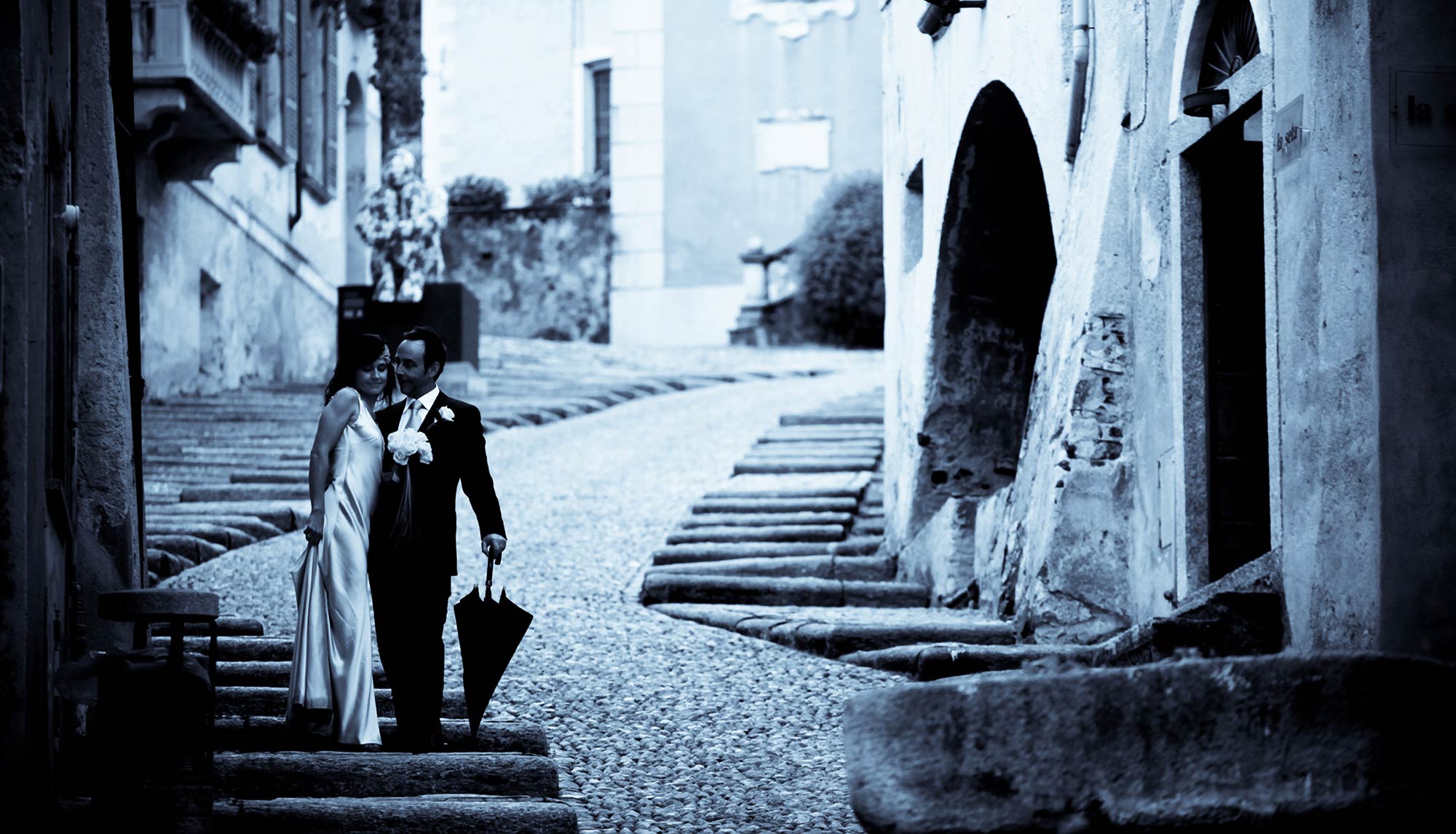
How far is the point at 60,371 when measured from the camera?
18.2 feet

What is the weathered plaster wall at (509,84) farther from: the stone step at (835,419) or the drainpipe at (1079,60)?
the drainpipe at (1079,60)

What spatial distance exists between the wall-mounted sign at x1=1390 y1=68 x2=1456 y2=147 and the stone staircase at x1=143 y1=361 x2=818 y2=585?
6768 millimetres

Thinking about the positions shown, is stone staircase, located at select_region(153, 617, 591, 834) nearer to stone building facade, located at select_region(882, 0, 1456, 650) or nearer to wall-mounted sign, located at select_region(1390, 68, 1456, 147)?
stone building facade, located at select_region(882, 0, 1456, 650)

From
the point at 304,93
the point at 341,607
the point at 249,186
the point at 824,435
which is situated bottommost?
the point at 824,435

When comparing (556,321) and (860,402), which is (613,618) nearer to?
(860,402)

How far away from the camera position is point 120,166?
7.12 metres

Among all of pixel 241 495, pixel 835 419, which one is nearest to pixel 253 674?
pixel 241 495

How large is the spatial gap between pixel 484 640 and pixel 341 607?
0.48 m

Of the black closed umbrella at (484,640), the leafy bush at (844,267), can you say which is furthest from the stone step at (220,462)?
the leafy bush at (844,267)

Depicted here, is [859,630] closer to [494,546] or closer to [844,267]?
[494,546]

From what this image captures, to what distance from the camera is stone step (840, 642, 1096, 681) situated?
6.85 metres

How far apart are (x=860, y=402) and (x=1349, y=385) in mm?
12392

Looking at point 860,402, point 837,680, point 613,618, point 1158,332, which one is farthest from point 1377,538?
point 860,402

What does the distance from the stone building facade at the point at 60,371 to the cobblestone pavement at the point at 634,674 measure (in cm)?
157
